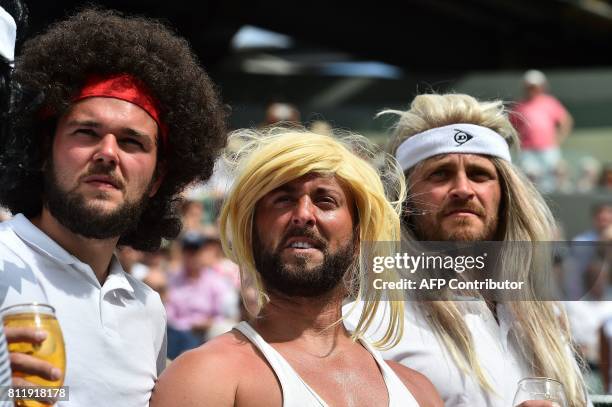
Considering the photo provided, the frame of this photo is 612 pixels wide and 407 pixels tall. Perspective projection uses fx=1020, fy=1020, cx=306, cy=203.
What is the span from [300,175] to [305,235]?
7.2 inches

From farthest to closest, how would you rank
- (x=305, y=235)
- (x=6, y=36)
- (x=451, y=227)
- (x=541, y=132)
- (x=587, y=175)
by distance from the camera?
1. (x=587, y=175)
2. (x=541, y=132)
3. (x=451, y=227)
4. (x=305, y=235)
5. (x=6, y=36)

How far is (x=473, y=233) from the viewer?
357 cm

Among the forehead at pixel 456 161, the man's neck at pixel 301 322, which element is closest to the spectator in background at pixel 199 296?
the forehead at pixel 456 161

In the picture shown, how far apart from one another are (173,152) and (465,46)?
16.0m

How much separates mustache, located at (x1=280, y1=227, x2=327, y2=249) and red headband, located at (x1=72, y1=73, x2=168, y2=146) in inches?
23.9

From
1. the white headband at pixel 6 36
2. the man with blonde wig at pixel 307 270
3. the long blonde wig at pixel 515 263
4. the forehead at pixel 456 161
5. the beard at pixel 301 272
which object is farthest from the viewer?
the forehead at pixel 456 161

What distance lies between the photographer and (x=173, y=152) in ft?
11.3

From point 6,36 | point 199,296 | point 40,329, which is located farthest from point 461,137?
point 199,296

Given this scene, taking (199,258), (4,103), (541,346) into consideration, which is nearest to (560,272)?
(541,346)

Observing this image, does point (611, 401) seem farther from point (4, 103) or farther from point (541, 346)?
point (4, 103)

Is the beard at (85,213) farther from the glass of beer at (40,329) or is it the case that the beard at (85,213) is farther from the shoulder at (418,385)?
the shoulder at (418,385)

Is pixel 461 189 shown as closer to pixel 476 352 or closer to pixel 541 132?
pixel 476 352

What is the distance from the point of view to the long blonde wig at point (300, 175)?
9.91ft

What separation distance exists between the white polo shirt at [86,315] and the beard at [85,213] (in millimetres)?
79
